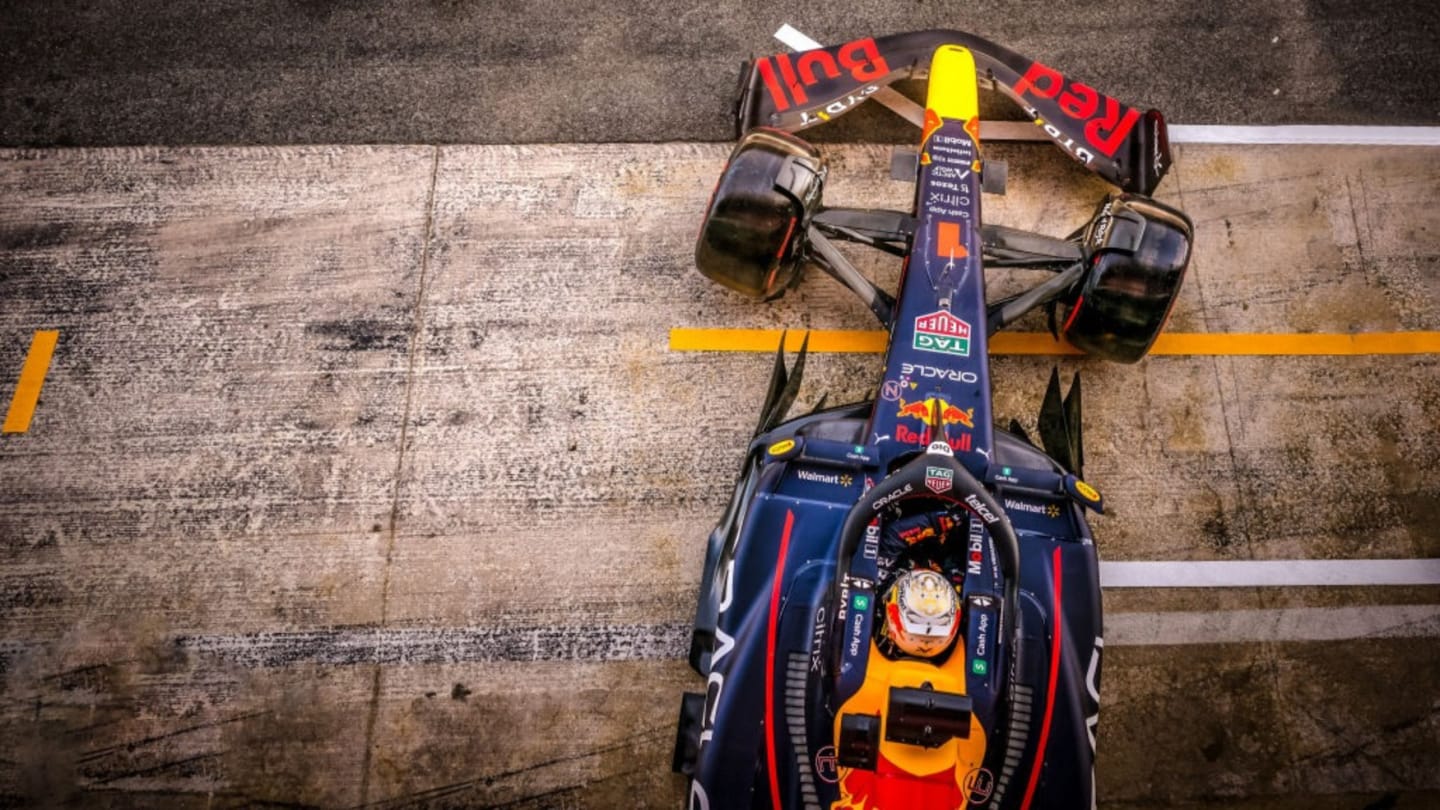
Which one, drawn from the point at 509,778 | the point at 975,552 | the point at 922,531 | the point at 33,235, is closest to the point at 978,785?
the point at 975,552

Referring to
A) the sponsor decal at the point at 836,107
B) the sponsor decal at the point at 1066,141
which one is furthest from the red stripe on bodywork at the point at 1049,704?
the sponsor decal at the point at 836,107

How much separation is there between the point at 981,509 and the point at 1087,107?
2551 millimetres

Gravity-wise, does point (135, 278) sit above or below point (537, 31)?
below

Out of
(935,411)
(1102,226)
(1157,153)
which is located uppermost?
(1157,153)

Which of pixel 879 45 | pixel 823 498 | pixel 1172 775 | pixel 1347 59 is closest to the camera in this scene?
pixel 823 498

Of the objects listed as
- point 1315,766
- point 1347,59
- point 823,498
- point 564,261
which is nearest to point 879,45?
point 564,261

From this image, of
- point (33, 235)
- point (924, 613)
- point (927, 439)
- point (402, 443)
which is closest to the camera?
point (924, 613)

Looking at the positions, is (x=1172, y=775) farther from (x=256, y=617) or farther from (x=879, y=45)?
(x=256, y=617)

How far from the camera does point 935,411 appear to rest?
3.75 m

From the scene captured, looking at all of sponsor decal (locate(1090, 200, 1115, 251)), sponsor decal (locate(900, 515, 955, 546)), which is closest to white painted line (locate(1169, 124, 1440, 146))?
sponsor decal (locate(1090, 200, 1115, 251))

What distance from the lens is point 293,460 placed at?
460 centimetres

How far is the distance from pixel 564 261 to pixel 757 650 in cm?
253

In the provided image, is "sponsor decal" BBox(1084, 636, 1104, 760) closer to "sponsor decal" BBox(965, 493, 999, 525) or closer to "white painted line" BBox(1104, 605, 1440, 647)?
"sponsor decal" BBox(965, 493, 999, 525)

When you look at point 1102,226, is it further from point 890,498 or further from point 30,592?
point 30,592
